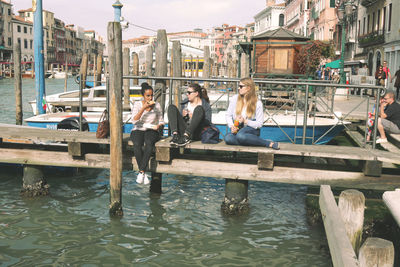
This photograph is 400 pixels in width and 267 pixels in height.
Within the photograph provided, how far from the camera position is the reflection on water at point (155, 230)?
5.92 metres

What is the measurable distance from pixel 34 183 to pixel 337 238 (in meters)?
5.82

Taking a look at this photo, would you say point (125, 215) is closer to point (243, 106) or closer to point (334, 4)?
point (243, 106)

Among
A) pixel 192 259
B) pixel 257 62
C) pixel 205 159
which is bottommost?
pixel 192 259

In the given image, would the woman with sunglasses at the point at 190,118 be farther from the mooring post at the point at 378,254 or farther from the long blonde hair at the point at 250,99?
the mooring post at the point at 378,254

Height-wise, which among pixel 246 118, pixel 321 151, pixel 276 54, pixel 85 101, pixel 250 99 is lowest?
pixel 321 151

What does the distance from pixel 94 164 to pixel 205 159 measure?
175 cm

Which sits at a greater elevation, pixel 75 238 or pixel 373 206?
pixel 373 206

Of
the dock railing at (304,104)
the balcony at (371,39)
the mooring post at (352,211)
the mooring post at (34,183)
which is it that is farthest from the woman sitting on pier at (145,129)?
the balcony at (371,39)

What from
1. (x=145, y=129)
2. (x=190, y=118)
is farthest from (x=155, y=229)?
(x=190, y=118)

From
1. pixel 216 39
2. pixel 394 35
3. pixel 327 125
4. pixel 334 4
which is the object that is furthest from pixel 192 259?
pixel 216 39

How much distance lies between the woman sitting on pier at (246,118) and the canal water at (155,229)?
1.27 m

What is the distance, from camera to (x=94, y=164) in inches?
288

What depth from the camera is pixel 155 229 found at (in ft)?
22.6

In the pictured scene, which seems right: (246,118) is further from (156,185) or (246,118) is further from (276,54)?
(276,54)
